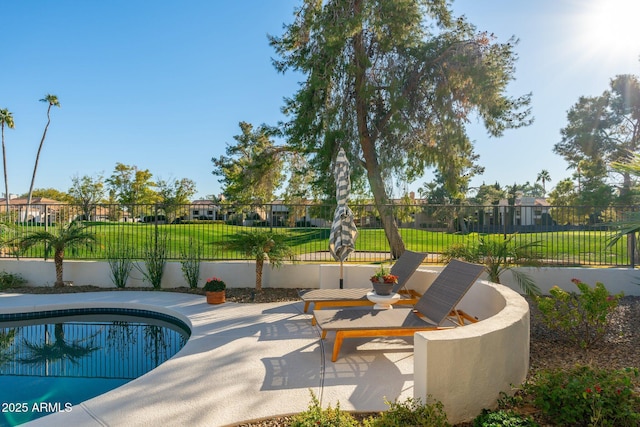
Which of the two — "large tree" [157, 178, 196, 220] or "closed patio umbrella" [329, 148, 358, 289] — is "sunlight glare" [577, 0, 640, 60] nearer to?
"closed patio umbrella" [329, 148, 358, 289]

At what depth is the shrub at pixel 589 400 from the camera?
2.78 meters

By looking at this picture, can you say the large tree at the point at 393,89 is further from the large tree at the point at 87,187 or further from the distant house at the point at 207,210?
the large tree at the point at 87,187

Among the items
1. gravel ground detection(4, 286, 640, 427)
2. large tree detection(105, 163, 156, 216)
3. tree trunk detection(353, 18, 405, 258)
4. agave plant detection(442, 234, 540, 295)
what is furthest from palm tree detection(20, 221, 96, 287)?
large tree detection(105, 163, 156, 216)

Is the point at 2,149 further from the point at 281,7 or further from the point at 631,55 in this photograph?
the point at 631,55

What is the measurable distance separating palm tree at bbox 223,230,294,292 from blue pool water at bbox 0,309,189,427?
202 cm

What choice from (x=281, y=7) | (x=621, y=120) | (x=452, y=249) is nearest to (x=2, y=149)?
(x=281, y=7)

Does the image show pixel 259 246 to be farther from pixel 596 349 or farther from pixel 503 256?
pixel 596 349

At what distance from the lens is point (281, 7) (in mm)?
12922

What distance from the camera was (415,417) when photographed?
2822 mm

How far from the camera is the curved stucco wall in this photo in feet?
9.88

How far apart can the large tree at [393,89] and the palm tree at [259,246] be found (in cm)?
402

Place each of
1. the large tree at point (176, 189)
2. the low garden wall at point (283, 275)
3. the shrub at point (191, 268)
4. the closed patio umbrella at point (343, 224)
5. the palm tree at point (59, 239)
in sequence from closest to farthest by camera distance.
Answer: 1. the closed patio umbrella at point (343, 224)
2. the low garden wall at point (283, 275)
3. the palm tree at point (59, 239)
4. the shrub at point (191, 268)
5. the large tree at point (176, 189)

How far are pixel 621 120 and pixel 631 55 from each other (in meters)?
3.61

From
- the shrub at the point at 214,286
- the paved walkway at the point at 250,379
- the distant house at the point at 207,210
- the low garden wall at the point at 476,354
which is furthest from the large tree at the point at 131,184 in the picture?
the low garden wall at the point at 476,354
